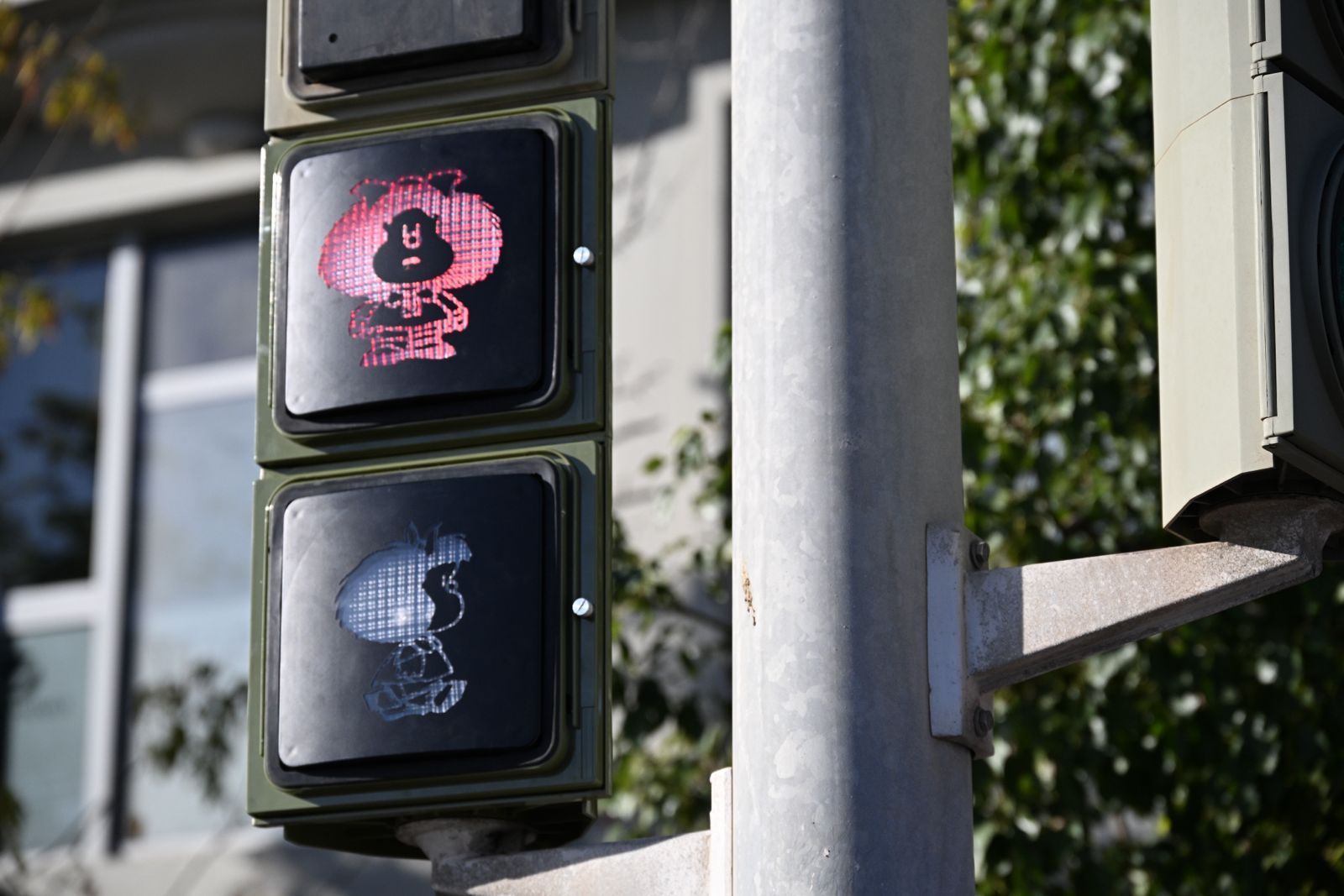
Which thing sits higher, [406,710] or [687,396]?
[687,396]

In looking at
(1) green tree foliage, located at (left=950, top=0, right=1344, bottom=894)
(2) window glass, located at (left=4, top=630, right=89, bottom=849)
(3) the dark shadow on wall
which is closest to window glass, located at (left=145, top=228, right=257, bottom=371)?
(2) window glass, located at (left=4, top=630, right=89, bottom=849)

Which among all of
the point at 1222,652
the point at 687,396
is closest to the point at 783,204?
the point at 1222,652

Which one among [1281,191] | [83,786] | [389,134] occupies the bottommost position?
[83,786]

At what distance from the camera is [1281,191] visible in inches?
106

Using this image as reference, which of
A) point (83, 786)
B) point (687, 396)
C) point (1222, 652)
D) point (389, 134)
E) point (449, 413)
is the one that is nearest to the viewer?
point (449, 413)

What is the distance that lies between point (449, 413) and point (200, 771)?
6048 millimetres

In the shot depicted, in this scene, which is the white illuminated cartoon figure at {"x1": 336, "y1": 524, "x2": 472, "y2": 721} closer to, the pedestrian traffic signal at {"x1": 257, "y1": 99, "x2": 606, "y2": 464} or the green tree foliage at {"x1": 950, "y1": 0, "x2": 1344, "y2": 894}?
the pedestrian traffic signal at {"x1": 257, "y1": 99, "x2": 606, "y2": 464}

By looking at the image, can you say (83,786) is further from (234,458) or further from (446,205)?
(446,205)

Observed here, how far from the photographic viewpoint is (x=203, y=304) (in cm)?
970

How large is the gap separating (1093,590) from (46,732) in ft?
24.0

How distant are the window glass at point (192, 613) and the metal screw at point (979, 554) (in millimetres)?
6398

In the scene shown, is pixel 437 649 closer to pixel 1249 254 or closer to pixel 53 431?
pixel 1249 254

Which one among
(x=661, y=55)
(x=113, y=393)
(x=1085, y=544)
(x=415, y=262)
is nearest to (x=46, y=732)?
(x=113, y=393)

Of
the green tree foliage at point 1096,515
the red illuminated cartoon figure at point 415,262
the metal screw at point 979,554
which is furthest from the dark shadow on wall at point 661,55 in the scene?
the metal screw at point 979,554
